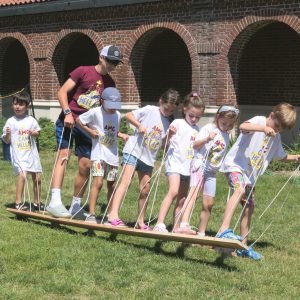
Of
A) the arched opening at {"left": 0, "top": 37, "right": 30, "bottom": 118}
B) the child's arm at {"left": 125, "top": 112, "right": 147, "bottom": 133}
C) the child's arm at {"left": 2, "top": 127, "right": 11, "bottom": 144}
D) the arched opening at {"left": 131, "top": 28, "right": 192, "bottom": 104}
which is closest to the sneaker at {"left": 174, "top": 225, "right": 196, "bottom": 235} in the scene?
the child's arm at {"left": 125, "top": 112, "right": 147, "bottom": 133}

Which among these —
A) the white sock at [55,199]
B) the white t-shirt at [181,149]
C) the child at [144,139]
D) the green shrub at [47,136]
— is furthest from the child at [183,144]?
the green shrub at [47,136]

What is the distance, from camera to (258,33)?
16047 mm

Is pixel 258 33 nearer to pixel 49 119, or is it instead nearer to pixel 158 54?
pixel 158 54

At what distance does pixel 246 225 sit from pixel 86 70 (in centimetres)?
246

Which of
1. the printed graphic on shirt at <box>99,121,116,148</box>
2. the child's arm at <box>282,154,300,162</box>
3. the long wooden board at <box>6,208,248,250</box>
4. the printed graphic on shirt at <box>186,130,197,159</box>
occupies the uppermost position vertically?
the printed graphic on shirt at <box>99,121,116,148</box>

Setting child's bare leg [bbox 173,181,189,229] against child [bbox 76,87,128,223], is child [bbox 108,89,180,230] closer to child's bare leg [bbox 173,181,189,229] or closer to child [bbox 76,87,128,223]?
child [bbox 76,87,128,223]

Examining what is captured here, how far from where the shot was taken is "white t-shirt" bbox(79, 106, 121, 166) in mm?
6344

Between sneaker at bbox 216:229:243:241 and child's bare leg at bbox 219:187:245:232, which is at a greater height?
child's bare leg at bbox 219:187:245:232

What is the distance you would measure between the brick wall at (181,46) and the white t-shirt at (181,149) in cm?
779

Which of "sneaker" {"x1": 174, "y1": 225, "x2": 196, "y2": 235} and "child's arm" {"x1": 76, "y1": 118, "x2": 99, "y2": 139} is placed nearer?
"sneaker" {"x1": 174, "y1": 225, "x2": 196, "y2": 235}

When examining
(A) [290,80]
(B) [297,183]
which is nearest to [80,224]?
(B) [297,183]

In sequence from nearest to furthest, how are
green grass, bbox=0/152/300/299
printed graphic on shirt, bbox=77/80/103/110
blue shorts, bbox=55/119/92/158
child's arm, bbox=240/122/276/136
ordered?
green grass, bbox=0/152/300/299, child's arm, bbox=240/122/276/136, printed graphic on shirt, bbox=77/80/103/110, blue shorts, bbox=55/119/92/158

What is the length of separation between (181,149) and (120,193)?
834 mm

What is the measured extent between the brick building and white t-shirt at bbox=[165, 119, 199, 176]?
7785mm
